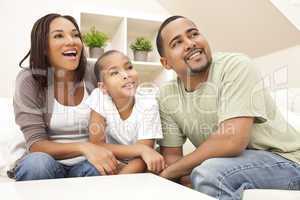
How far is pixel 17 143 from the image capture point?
4.85 ft

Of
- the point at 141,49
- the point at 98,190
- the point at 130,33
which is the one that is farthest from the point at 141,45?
the point at 98,190

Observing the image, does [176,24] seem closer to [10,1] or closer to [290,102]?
[290,102]

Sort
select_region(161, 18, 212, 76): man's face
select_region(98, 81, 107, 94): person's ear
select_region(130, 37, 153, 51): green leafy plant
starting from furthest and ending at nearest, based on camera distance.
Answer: select_region(130, 37, 153, 51): green leafy plant, select_region(98, 81, 107, 94): person's ear, select_region(161, 18, 212, 76): man's face

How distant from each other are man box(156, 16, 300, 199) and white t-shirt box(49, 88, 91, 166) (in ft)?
1.04

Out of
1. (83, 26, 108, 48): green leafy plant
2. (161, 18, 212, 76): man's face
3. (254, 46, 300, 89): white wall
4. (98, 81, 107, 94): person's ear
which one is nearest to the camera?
(161, 18, 212, 76): man's face

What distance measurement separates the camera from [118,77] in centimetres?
147

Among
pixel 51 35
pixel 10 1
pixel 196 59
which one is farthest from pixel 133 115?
pixel 10 1

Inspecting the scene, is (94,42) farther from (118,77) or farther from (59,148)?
(59,148)

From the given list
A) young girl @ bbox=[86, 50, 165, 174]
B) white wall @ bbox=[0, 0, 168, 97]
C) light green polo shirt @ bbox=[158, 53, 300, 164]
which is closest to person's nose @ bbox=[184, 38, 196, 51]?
light green polo shirt @ bbox=[158, 53, 300, 164]

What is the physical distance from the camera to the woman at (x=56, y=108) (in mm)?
1266

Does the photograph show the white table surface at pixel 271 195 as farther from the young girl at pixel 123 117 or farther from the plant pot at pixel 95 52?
the plant pot at pixel 95 52

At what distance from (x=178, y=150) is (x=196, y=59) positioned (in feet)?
1.20

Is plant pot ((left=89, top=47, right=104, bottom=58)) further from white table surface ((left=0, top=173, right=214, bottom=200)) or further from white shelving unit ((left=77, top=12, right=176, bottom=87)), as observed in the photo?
Result: white table surface ((left=0, top=173, right=214, bottom=200))

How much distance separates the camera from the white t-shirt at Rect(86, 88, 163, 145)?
1.37 meters
